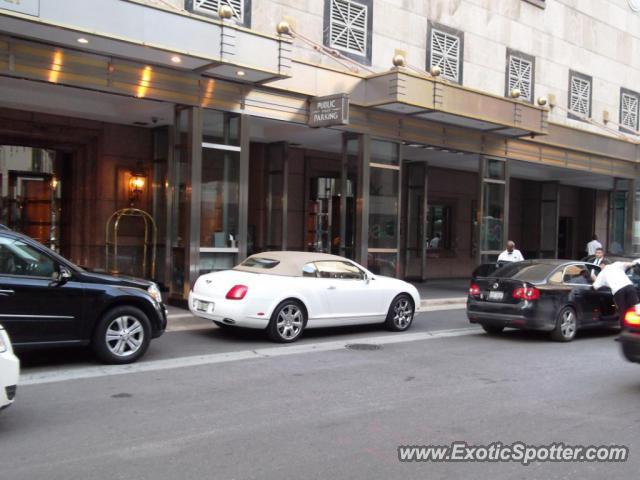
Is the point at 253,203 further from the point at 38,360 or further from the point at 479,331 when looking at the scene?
the point at 38,360

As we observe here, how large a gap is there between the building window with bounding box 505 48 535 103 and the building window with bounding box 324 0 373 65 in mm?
6468

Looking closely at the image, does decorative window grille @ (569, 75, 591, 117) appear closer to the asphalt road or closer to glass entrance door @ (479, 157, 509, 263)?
glass entrance door @ (479, 157, 509, 263)

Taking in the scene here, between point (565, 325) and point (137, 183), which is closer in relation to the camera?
point (565, 325)

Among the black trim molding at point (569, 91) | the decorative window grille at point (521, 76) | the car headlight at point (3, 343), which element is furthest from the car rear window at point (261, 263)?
the black trim molding at point (569, 91)

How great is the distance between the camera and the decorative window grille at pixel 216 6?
13984mm

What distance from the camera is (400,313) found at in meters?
12.1

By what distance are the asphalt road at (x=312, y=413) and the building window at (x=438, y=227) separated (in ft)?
44.0

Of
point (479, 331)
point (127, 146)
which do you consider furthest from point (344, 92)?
point (479, 331)

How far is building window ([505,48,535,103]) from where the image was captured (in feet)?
70.8

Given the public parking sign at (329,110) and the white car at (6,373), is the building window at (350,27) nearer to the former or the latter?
the public parking sign at (329,110)

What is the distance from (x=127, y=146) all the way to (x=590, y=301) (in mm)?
11205

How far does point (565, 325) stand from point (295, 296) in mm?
4683

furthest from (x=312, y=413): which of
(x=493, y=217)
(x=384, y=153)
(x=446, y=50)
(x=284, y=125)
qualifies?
(x=446, y=50)

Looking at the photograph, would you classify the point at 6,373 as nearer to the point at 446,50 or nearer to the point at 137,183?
the point at 137,183
